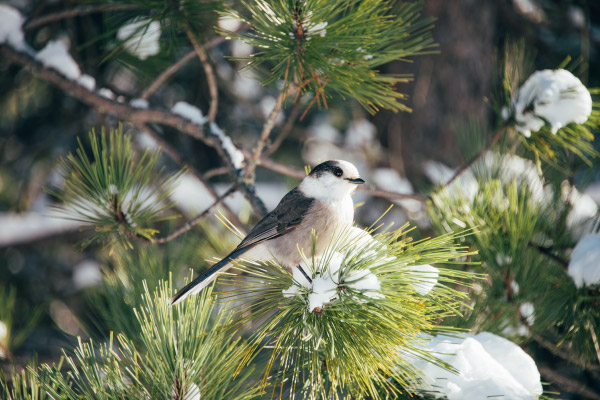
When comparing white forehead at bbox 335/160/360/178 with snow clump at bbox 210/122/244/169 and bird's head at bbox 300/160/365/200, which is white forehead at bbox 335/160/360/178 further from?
snow clump at bbox 210/122/244/169

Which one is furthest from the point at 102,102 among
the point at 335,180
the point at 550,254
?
the point at 550,254

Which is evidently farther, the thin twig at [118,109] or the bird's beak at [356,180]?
the thin twig at [118,109]

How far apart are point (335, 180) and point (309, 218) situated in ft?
0.63

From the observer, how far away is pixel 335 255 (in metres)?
1.24

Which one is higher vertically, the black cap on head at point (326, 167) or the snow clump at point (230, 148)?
the snow clump at point (230, 148)

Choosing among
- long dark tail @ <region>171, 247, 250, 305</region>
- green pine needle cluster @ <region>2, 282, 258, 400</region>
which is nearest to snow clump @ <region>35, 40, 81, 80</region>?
long dark tail @ <region>171, 247, 250, 305</region>

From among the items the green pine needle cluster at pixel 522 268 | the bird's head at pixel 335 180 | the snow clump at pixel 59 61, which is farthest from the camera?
the snow clump at pixel 59 61

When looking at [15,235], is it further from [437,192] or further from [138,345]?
[437,192]

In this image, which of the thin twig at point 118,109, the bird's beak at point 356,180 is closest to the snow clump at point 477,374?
the bird's beak at point 356,180

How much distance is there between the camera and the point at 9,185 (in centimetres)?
383

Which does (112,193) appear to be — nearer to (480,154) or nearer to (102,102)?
(102,102)

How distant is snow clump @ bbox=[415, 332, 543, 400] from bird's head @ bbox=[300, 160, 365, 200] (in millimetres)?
693

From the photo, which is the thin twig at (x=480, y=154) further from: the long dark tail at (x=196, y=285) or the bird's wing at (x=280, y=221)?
the long dark tail at (x=196, y=285)

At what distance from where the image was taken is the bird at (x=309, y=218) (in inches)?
67.9
